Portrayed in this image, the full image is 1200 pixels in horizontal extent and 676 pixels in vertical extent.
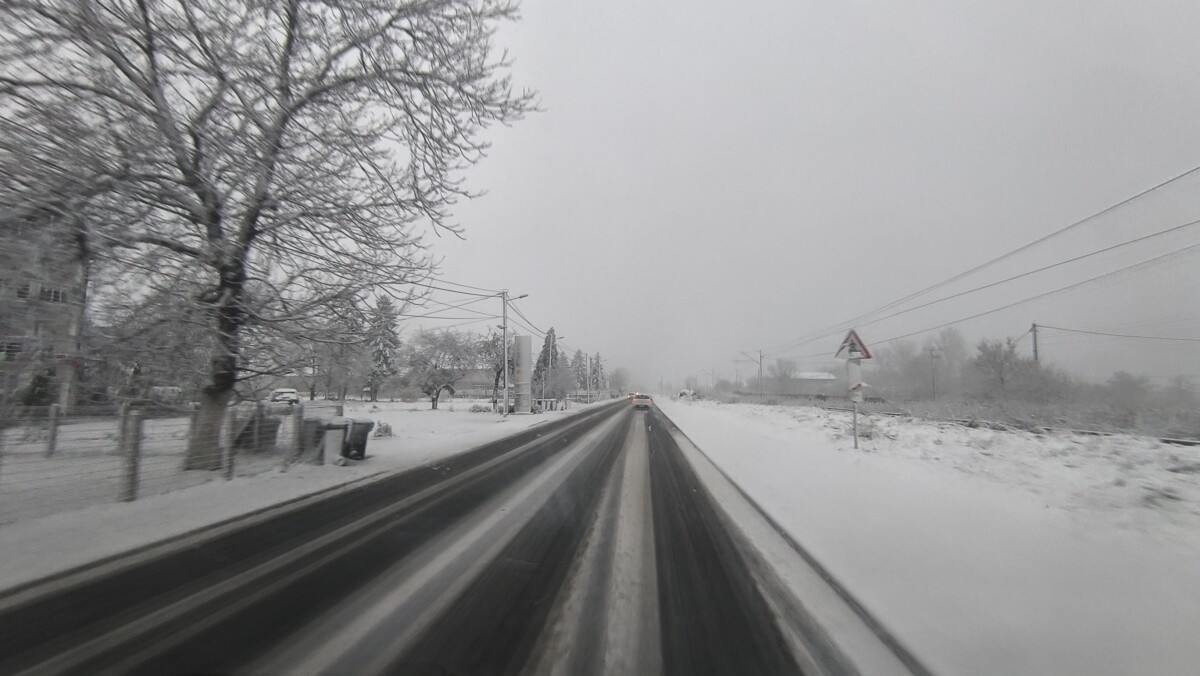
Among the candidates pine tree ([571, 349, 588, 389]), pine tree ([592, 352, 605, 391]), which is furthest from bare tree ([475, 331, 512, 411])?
pine tree ([571, 349, 588, 389])

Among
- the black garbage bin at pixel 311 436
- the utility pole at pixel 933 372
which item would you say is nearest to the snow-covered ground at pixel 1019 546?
the black garbage bin at pixel 311 436

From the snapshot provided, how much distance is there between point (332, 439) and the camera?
1055 cm

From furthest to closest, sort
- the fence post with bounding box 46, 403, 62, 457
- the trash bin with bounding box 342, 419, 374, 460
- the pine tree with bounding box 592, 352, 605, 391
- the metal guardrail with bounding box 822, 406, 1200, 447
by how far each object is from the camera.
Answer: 1. the pine tree with bounding box 592, 352, 605, 391
2. the trash bin with bounding box 342, 419, 374, 460
3. the metal guardrail with bounding box 822, 406, 1200, 447
4. the fence post with bounding box 46, 403, 62, 457

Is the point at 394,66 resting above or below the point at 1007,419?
above

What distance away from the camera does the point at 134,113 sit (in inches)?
278

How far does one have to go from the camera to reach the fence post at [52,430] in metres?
6.34

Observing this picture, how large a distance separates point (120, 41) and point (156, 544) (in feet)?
22.9

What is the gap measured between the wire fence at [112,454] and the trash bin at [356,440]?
1528 millimetres

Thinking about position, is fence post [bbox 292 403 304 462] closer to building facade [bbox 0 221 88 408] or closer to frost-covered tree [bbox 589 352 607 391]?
building facade [bbox 0 221 88 408]

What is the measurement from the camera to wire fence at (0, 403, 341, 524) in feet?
19.6

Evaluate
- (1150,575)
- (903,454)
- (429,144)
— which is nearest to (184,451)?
(429,144)

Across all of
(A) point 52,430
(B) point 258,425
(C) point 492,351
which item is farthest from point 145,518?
(C) point 492,351

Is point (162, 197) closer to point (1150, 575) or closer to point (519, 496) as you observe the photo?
point (519, 496)

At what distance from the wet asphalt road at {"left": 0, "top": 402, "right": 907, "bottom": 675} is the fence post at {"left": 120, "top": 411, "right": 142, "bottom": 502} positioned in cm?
250
